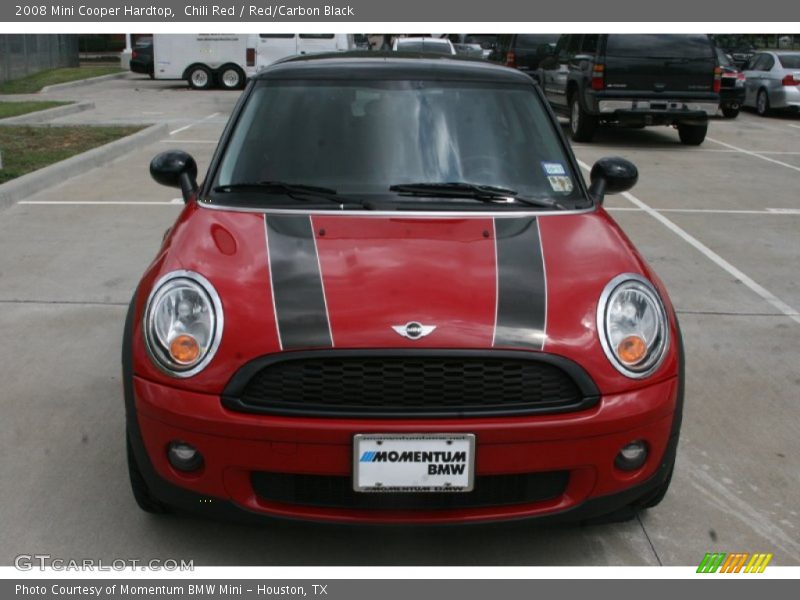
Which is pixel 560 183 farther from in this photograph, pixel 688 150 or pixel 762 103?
pixel 762 103

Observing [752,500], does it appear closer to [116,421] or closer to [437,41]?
[116,421]

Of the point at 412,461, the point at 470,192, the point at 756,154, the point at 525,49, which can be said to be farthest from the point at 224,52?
the point at 412,461

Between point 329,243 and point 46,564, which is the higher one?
point 329,243

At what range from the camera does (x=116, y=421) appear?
4.24m

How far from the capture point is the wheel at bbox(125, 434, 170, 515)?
10.7 feet

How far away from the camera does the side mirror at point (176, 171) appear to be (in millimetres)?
4301

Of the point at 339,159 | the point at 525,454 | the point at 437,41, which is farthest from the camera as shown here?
the point at 437,41

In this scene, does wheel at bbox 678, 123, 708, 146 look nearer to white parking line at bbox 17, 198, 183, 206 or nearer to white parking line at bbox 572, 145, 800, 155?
white parking line at bbox 572, 145, 800, 155

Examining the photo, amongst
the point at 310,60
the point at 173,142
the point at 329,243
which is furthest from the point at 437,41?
the point at 329,243

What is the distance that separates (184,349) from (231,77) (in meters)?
24.8

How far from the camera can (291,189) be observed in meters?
3.82

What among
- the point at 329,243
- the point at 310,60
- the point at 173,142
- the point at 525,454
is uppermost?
the point at 310,60

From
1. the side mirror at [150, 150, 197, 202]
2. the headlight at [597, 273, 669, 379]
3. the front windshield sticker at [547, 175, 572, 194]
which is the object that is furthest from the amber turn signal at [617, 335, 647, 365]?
the side mirror at [150, 150, 197, 202]

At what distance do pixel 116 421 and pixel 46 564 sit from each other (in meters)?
1.15
